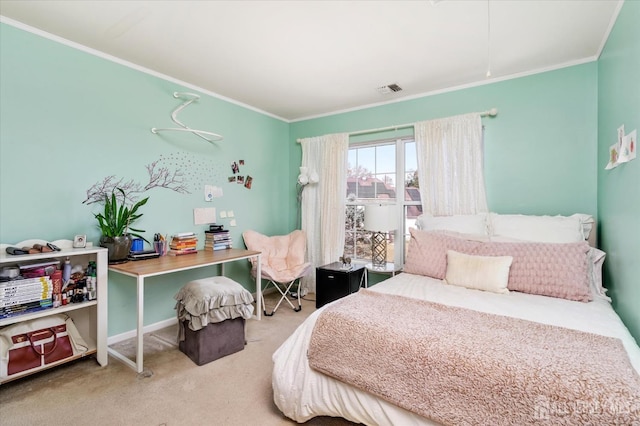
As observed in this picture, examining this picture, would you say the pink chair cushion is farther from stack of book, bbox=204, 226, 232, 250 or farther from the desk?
the desk

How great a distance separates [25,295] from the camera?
1.98 metres

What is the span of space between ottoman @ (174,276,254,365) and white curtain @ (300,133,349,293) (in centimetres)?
164

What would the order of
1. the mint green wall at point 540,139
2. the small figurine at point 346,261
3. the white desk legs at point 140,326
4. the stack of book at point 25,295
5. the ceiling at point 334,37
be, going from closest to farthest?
1. the stack of book at point 25,295
2. the ceiling at point 334,37
3. the white desk legs at point 140,326
4. the mint green wall at point 540,139
5. the small figurine at point 346,261

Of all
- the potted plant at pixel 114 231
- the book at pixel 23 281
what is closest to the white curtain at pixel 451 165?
the potted plant at pixel 114 231

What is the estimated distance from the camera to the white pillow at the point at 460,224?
2783 millimetres

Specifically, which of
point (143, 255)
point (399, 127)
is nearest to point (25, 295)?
point (143, 255)

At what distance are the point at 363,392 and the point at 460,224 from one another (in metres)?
1.92

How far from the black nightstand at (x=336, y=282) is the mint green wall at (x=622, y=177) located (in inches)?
80.2

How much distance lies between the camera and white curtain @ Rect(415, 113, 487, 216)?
10.0 ft

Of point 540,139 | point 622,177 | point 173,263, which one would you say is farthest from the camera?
point 540,139

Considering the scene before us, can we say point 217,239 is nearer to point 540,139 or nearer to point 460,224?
point 460,224

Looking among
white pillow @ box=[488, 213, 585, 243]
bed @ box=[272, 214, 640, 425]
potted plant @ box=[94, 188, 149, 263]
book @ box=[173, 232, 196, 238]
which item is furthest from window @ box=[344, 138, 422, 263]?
potted plant @ box=[94, 188, 149, 263]

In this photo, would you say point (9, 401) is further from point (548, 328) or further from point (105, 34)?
point (548, 328)

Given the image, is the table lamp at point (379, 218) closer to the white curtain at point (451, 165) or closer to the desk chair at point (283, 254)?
the white curtain at point (451, 165)
